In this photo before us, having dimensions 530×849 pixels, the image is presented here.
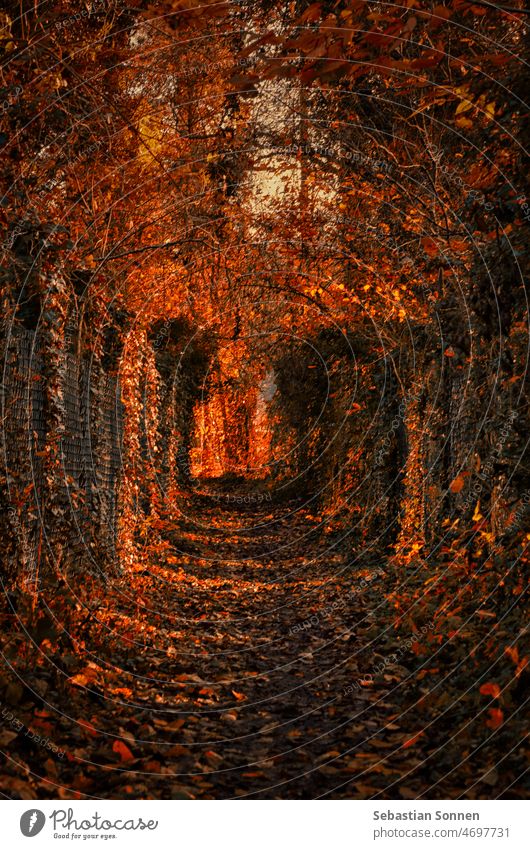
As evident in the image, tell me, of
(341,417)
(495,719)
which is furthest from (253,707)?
(341,417)

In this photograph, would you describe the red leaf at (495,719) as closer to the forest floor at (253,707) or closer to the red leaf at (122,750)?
the forest floor at (253,707)

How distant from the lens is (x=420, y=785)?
15.3 feet

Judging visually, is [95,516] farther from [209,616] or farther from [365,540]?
[365,540]

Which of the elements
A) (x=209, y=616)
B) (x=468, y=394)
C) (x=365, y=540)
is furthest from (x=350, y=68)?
(x=365, y=540)

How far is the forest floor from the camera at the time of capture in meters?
4.74

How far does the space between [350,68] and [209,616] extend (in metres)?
6.87

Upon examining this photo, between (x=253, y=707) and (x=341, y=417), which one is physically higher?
(x=341, y=417)

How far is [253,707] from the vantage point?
21.1 ft
